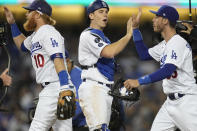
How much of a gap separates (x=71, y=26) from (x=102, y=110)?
16.9ft

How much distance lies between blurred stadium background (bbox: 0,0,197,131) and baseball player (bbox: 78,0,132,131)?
3.50 metres

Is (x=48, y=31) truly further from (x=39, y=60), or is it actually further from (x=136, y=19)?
(x=136, y=19)

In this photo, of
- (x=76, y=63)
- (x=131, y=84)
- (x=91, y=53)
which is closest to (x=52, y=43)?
(x=91, y=53)

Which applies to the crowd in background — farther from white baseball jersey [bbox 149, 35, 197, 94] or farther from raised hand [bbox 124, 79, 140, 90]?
raised hand [bbox 124, 79, 140, 90]

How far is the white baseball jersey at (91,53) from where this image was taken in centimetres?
454

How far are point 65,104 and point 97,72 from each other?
1.94 feet

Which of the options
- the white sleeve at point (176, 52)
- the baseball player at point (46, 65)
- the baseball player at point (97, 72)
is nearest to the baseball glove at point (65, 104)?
the baseball player at point (46, 65)

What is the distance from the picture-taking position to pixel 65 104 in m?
4.17

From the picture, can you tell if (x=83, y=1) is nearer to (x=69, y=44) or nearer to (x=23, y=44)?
(x=69, y=44)

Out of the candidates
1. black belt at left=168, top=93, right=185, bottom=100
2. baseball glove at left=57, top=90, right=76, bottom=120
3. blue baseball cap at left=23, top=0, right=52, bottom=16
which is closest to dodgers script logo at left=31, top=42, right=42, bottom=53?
blue baseball cap at left=23, top=0, right=52, bottom=16

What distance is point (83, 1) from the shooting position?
8.66 meters

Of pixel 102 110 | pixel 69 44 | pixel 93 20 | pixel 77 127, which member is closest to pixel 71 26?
pixel 69 44

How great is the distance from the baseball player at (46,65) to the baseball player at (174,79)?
67cm

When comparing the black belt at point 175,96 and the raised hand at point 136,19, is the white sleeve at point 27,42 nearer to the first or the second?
the raised hand at point 136,19
